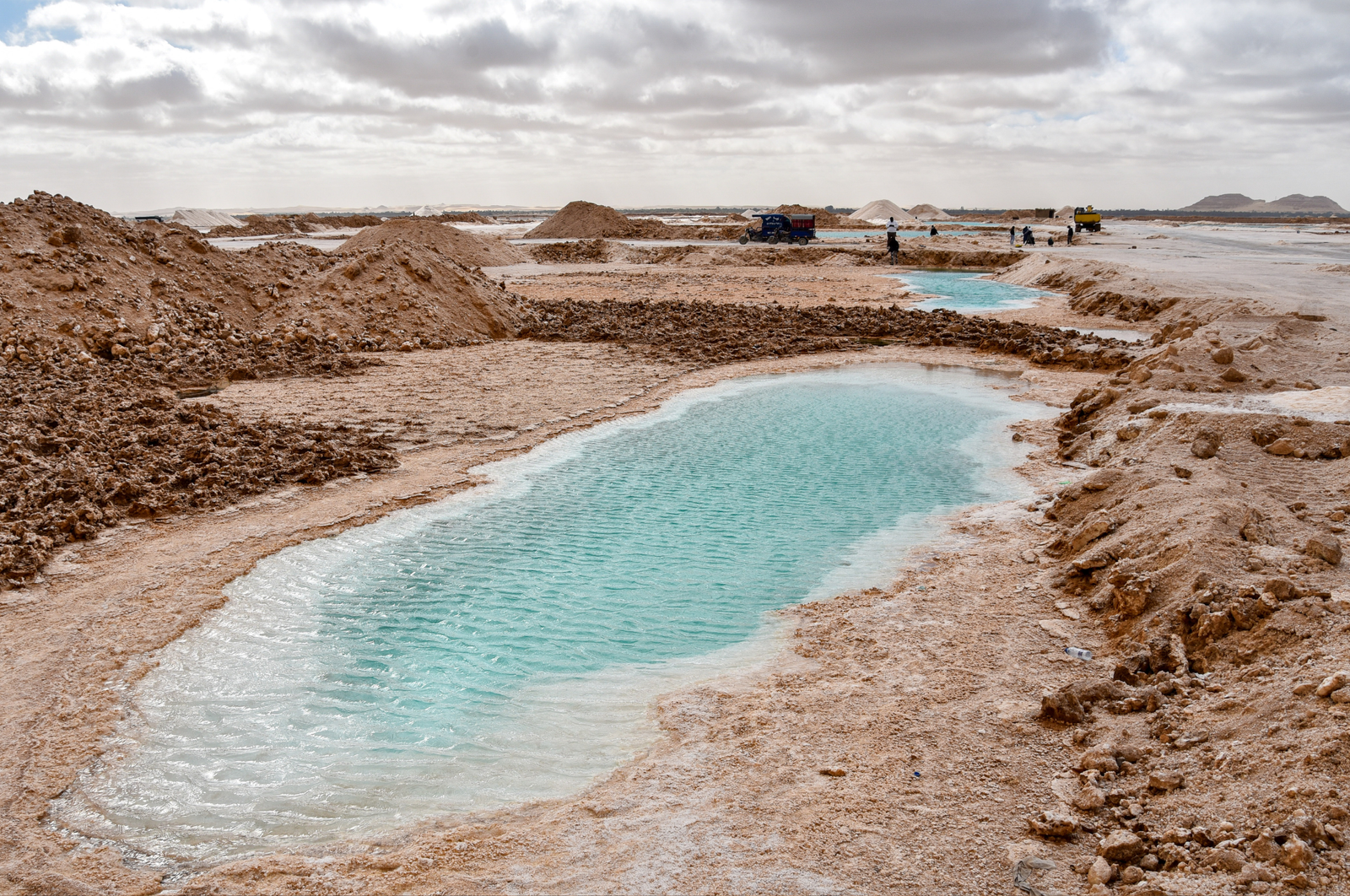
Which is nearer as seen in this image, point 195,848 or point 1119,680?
point 195,848

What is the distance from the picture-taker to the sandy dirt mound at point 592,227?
63.0 metres

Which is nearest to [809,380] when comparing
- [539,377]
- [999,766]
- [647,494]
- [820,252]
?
[539,377]

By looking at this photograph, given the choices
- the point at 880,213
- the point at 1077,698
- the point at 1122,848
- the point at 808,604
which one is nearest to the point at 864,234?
the point at 880,213

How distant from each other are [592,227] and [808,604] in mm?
58752

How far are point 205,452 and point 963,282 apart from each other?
108ft

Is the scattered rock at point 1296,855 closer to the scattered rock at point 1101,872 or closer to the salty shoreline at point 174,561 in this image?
the scattered rock at point 1101,872

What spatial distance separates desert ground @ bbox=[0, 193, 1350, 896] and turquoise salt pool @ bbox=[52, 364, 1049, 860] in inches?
10.4

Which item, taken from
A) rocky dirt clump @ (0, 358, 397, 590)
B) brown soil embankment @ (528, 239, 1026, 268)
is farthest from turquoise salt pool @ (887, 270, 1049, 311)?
rocky dirt clump @ (0, 358, 397, 590)

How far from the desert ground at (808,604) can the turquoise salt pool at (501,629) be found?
265 mm

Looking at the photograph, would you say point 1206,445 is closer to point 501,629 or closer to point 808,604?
point 808,604

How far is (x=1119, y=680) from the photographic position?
18.2ft

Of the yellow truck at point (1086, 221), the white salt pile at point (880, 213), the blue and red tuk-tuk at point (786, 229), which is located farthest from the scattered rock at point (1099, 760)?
the white salt pile at point (880, 213)

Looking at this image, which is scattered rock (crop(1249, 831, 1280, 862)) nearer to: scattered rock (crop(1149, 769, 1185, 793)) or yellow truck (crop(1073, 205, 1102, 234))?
scattered rock (crop(1149, 769, 1185, 793))

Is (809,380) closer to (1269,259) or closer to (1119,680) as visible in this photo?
(1119,680)
